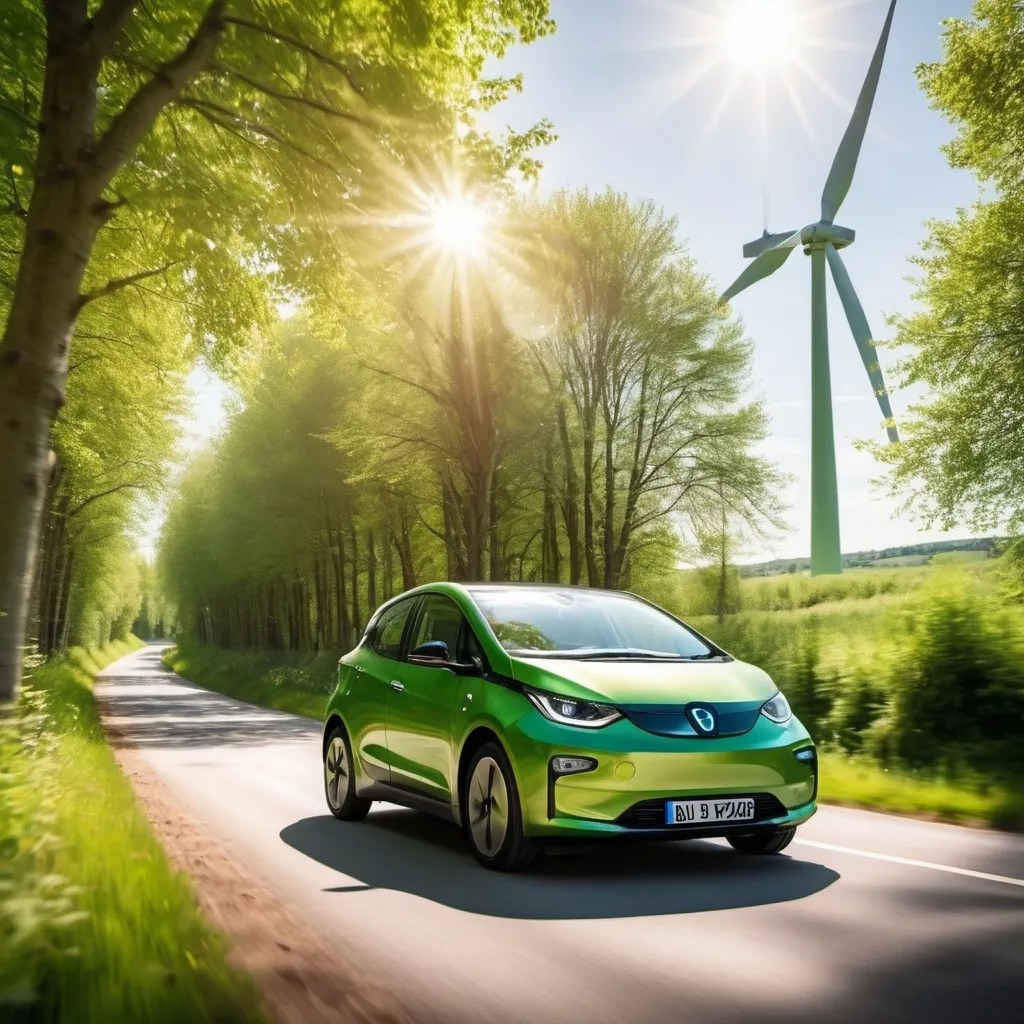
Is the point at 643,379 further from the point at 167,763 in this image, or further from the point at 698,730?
the point at 698,730

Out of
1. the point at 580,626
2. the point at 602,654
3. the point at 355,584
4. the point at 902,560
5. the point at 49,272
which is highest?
the point at 902,560

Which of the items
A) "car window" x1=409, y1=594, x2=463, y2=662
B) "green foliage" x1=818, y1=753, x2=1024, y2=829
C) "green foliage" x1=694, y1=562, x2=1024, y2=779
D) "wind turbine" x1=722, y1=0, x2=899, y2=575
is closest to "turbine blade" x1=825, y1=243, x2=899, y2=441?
"wind turbine" x1=722, y1=0, x2=899, y2=575

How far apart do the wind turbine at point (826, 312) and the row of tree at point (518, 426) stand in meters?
4.55

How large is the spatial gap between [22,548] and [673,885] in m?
4.40

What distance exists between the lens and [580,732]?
6.34 m

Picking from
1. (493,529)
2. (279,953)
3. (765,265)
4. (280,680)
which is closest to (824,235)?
(765,265)

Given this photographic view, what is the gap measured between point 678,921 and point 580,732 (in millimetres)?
1193

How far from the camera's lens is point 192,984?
333cm

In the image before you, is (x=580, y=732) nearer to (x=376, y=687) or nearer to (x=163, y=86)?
(x=376, y=687)

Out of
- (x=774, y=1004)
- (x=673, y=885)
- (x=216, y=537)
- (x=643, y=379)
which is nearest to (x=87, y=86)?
(x=673, y=885)

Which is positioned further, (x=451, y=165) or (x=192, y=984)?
(x=451, y=165)

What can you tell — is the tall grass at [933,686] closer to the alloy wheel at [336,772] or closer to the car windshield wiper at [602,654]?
the car windshield wiper at [602,654]

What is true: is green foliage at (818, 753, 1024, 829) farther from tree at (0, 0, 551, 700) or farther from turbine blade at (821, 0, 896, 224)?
turbine blade at (821, 0, 896, 224)

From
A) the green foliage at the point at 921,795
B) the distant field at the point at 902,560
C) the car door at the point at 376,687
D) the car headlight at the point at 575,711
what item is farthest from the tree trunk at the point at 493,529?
the distant field at the point at 902,560
